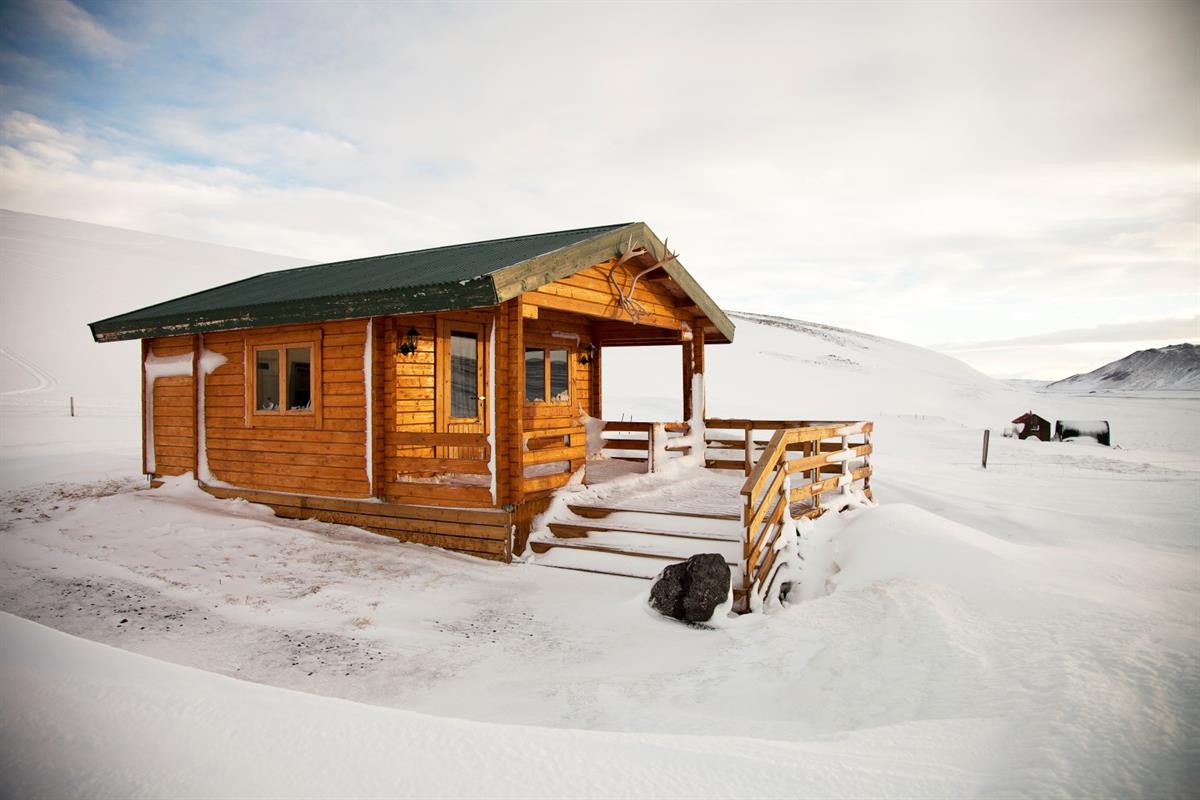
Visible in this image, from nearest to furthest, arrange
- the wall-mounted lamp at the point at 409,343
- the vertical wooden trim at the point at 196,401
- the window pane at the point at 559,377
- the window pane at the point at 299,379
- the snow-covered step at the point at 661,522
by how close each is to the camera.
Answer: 1. the snow-covered step at the point at 661,522
2. the wall-mounted lamp at the point at 409,343
3. the window pane at the point at 299,379
4. the vertical wooden trim at the point at 196,401
5. the window pane at the point at 559,377

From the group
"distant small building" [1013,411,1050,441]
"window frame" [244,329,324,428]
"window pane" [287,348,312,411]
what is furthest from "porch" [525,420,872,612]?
"distant small building" [1013,411,1050,441]

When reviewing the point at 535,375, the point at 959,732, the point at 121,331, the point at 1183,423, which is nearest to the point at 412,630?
the point at 959,732

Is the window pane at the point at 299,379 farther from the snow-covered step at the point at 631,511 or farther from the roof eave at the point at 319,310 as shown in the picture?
the snow-covered step at the point at 631,511

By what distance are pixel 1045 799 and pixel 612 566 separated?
18.4 ft

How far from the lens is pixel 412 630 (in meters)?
6.22

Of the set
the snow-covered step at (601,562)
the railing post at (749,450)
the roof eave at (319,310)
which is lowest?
the snow-covered step at (601,562)

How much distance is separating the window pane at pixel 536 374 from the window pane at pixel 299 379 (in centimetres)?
371

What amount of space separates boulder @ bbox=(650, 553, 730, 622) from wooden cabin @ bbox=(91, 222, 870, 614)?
80 centimetres

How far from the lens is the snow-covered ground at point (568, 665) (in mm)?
2744

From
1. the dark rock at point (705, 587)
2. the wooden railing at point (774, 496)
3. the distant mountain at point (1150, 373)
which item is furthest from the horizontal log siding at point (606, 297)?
the distant mountain at point (1150, 373)

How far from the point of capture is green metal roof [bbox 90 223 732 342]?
8133 millimetres

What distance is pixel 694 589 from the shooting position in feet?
21.2

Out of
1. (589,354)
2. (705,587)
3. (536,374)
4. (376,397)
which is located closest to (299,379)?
(376,397)

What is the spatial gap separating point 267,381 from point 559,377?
4874 millimetres
